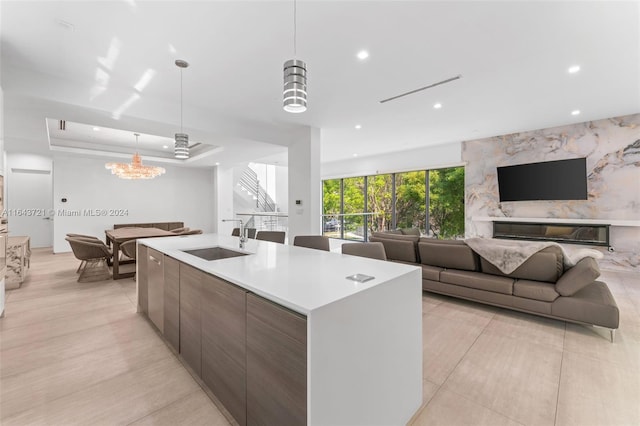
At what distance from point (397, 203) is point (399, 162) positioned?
1202mm

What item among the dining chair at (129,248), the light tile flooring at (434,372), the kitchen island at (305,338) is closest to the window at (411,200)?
the light tile flooring at (434,372)

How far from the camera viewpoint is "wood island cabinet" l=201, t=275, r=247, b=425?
54.1 inches

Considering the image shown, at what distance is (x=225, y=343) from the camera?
1498 millimetres

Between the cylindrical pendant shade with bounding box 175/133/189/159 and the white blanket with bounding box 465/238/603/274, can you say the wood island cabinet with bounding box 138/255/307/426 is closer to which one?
the cylindrical pendant shade with bounding box 175/133/189/159

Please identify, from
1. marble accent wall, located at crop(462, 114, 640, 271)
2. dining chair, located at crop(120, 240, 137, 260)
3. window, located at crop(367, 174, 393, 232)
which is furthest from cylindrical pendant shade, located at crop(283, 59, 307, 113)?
window, located at crop(367, 174, 393, 232)

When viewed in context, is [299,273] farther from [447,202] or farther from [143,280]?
[447,202]

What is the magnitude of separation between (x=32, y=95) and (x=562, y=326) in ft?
20.1

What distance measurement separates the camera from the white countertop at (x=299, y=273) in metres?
1.13

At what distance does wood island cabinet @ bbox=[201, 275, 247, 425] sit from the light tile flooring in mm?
180

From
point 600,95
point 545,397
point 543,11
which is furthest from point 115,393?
point 600,95

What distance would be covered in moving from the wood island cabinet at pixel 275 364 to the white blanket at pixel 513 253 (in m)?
2.74

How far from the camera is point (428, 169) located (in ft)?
23.8

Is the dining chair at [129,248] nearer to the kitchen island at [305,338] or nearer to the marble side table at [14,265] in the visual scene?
the marble side table at [14,265]

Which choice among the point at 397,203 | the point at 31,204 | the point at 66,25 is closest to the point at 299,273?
the point at 66,25
